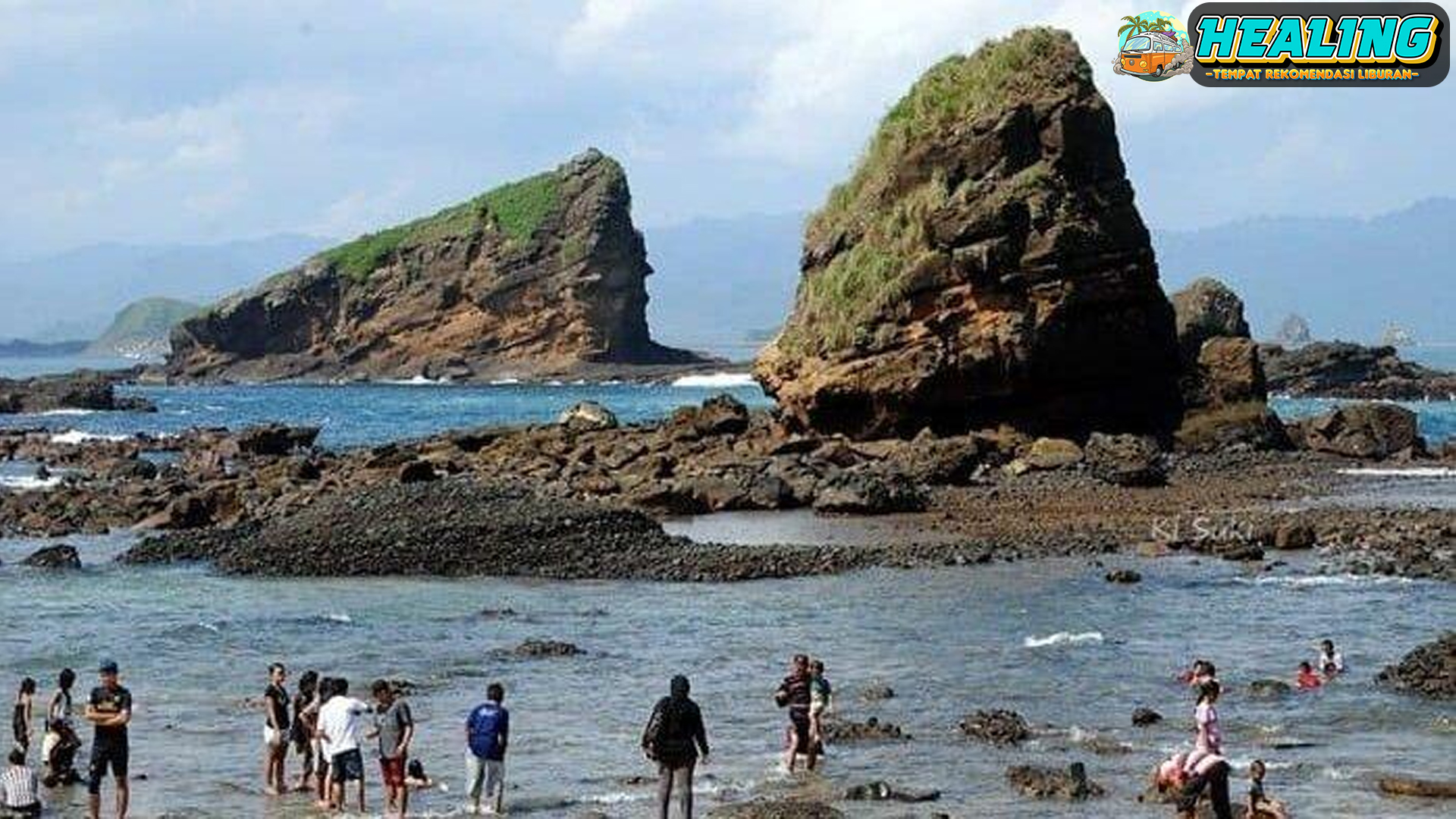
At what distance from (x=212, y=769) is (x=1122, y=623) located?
59.6 ft

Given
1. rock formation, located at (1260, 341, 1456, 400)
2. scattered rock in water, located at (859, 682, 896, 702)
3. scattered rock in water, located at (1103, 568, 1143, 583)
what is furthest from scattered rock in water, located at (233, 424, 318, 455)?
rock formation, located at (1260, 341, 1456, 400)

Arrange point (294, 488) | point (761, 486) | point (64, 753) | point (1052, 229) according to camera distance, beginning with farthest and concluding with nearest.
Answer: point (1052, 229), point (294, 488), point (761, 486), point (64, 753)

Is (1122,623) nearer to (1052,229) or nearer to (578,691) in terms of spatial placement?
(578,691)

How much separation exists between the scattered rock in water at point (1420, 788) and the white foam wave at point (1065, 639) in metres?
11.3

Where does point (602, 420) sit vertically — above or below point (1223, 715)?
above

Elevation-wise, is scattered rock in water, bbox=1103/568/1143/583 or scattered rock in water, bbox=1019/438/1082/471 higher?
scattered rock in water, bbox=1019/438/1082/471

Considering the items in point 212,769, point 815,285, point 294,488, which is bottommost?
point 212,769

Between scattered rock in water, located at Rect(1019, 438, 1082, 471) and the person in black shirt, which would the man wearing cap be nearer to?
the person in black shirt

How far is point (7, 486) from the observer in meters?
71.2

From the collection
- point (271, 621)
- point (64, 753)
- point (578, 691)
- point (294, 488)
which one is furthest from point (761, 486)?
point (64, 753)

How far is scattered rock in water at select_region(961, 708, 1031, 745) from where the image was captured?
27.3 m

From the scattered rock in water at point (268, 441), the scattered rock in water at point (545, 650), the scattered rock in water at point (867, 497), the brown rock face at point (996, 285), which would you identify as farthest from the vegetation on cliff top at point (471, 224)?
the scattered rock in water at point (545, 650)

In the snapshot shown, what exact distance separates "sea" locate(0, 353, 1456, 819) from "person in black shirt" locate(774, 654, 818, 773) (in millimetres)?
340

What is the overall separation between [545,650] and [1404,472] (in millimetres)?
38928
